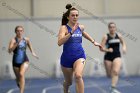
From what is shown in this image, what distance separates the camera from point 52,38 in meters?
20.1

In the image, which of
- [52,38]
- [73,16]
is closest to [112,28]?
[73,16]

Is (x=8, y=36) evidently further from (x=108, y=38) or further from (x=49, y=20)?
(x=108, y=38)

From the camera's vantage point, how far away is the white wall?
20.0m

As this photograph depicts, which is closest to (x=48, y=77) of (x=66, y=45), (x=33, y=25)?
(x=33, y=25)

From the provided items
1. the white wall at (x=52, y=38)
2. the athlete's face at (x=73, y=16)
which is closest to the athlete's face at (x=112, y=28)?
the athlete's face at (x=73, y=16)

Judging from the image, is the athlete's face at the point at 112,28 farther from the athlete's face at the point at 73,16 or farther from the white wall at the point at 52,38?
the white wall at the point at 52,38

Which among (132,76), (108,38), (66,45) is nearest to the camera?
(66,45)

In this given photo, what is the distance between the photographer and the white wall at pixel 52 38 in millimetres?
20047

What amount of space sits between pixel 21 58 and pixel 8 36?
9279 millimetres

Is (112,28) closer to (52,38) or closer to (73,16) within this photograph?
(73,16)

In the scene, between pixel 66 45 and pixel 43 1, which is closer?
pixel 66 45

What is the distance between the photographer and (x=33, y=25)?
20078 mm

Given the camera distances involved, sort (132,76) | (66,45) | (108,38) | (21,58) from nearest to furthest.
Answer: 1. (66,45)
2. (21,58)
3. (108,38)
4. (132,76)

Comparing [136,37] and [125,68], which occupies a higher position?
[136,37]
